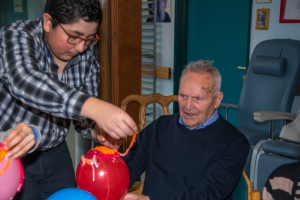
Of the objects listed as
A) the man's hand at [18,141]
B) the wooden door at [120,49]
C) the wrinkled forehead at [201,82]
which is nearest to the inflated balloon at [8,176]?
the man's hand at [18,141]

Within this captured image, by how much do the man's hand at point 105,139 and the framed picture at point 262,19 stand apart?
112 inches

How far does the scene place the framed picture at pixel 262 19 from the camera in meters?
3.75

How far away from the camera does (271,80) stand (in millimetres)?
3244

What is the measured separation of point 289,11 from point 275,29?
233 mm

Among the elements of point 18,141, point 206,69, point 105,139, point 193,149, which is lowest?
point 193,149

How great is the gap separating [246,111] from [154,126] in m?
1.85

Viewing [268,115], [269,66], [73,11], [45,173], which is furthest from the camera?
[269,66]

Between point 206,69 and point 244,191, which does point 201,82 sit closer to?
point 206,69

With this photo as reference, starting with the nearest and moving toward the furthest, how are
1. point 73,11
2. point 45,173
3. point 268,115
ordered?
point 73,11, point 45,173, point 268,115

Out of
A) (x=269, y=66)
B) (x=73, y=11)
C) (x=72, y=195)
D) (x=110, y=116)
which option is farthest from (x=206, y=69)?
(x=269, y=66)

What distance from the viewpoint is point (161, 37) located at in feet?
15.5

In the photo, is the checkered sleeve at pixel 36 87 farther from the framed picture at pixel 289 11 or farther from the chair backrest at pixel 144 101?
the framed picture at pixel 289 11

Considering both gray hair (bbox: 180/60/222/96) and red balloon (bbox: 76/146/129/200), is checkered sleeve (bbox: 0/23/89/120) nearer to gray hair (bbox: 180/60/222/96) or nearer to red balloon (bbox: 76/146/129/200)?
red balloon (bbox: 76/146/129/200)

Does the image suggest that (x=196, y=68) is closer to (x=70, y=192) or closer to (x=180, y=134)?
(x=180, y=134)
